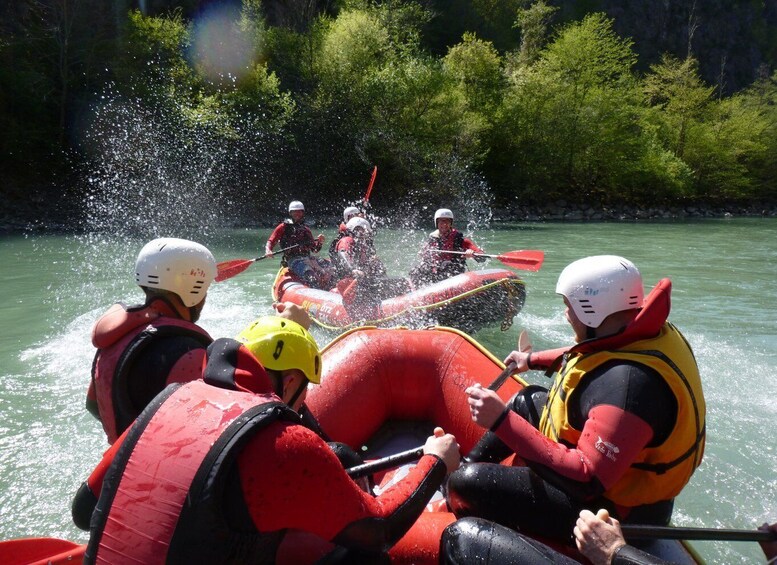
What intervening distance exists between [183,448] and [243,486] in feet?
0.54

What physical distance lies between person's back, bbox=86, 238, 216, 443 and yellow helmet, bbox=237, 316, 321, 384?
0.36 metres

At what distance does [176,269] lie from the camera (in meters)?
2.50

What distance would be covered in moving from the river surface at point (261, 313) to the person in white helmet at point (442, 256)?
92cm

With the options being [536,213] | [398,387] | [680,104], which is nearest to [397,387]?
[398,387]

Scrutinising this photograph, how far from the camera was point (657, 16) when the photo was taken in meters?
48.6

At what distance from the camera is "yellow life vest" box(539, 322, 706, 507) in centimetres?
195

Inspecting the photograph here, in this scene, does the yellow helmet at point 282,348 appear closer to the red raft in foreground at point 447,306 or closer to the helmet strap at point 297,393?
the helmet strap at point 297,393

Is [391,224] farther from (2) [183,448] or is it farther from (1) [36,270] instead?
(2) [183,448]

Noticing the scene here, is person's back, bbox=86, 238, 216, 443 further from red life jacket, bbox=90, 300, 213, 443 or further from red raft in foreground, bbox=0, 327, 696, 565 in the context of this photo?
red raft in foreground, bbox=0, 327, 696, 565

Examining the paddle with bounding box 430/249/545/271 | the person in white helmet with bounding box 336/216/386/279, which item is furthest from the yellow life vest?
the person in white helmet with bounding box 336/216/386/279

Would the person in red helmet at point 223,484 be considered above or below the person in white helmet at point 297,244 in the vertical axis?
above

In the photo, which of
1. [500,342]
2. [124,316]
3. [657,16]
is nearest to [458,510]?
[124,316]

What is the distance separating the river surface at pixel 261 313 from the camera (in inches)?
146

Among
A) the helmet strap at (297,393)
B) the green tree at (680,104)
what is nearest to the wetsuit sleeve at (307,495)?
the helmet strap at (297,393)
